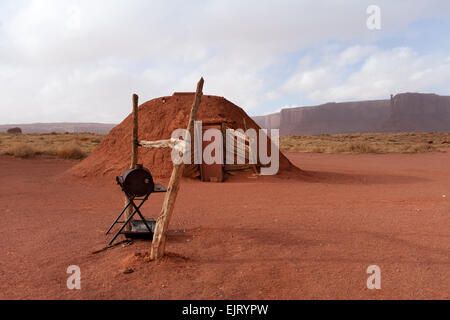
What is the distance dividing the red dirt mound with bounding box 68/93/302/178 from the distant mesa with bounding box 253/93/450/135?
236 ft

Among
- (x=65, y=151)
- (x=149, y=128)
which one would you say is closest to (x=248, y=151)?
(x=149, y=128)

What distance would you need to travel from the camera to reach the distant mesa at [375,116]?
7525cm

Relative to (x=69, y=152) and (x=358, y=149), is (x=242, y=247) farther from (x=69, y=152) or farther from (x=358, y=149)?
(x=358, y=149)

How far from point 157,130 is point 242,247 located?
7.13 metres

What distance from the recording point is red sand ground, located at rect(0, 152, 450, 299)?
118 inches

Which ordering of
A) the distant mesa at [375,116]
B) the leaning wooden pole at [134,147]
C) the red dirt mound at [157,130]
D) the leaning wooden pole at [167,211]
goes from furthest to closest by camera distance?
the distant mesa at [375,116] → the red dirt mound at [157,130] → the leaning wooden pole at [134,147] → the leaning wooden pole at [167,211]

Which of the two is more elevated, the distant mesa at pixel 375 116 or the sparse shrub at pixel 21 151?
the distant mesa at pixel 375 116

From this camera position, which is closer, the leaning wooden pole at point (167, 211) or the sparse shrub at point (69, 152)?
the leaning wooden pole at point (167, 211)

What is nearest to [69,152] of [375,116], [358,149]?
[358,149]

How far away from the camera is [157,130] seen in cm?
1048

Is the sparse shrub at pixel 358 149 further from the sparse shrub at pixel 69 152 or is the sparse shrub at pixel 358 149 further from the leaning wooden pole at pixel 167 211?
the leaning wooden pole at pixel 167 211

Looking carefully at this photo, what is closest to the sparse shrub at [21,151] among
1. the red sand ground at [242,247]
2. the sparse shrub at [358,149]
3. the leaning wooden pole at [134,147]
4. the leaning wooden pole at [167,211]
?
the red sand ground at [242,247]

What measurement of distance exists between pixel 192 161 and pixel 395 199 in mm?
5438

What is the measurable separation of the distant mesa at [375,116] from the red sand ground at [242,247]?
247 ft
